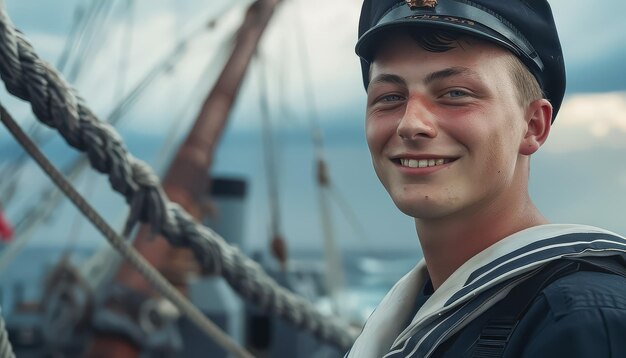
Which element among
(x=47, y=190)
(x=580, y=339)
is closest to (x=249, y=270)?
(x=580, y=339)

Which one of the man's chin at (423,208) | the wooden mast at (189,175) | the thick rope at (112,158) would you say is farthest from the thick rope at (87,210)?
the wooden mast at (189,175)

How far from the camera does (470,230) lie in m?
1.51

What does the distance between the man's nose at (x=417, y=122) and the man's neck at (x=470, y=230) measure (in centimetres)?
16

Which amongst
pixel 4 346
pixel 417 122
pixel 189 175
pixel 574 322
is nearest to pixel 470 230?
pixel 417 122

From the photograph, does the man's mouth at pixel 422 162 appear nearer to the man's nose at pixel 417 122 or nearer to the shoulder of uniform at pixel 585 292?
the man's nose at pixel 417 122

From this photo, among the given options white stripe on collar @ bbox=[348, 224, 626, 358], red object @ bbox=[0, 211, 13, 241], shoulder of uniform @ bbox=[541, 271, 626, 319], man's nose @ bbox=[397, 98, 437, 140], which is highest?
man's nose @ bbox=[397, 98, 437, 140]

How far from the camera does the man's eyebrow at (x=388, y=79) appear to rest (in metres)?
1.46

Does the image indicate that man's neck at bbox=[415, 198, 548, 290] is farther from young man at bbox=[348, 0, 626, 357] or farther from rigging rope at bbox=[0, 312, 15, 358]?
rigging rope at bbox=[0, 312, 15, 358]

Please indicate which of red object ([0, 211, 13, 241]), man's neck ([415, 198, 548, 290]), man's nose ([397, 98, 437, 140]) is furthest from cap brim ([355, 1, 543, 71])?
red object ([0, 211, 13, 241])

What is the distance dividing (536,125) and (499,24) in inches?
7.0

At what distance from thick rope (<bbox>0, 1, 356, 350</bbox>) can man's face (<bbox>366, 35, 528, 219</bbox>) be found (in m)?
0.93

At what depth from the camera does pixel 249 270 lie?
3195mm

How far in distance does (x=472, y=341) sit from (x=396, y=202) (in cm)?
25

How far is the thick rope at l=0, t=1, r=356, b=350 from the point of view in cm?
204
